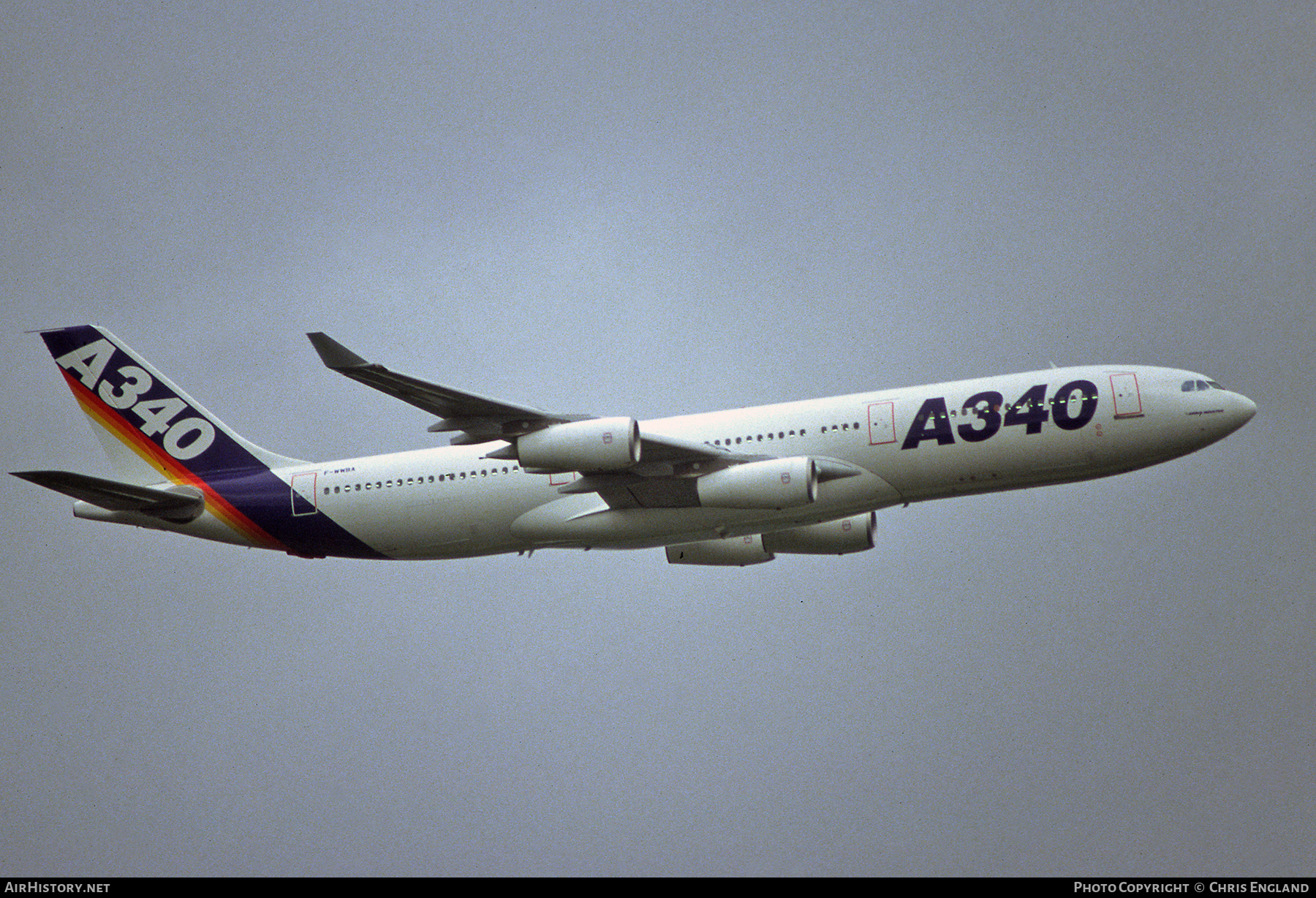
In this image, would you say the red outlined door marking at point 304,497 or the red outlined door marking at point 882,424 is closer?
the red outlined door marking at point 882,424

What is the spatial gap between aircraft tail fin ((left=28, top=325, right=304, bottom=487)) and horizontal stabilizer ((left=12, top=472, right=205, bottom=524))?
1.00 meters

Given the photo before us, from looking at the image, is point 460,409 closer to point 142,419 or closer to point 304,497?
point 304,497

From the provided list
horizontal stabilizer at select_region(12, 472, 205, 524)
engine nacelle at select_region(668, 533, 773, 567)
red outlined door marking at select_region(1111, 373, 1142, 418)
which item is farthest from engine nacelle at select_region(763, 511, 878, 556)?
horizontal stabilizer at select_region(12, 472, 205, 524)

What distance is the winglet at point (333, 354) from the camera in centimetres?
3491

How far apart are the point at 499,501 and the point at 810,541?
1142cm

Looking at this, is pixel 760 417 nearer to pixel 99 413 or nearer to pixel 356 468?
pixel 356 468

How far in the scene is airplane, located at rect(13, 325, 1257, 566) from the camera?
131 ft

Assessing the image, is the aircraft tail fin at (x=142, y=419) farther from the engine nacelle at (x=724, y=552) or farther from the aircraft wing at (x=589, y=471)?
the engine nacelle at (x=724, y=552)

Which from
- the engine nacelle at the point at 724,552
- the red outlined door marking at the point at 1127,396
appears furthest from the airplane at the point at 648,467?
the engine nacelle at the point at 724,552

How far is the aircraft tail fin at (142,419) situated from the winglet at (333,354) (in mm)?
11702

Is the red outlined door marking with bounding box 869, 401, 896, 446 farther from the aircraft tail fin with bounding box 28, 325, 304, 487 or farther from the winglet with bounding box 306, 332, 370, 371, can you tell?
the aircraft tail fin with bounding box 28, 325, 304, 487
